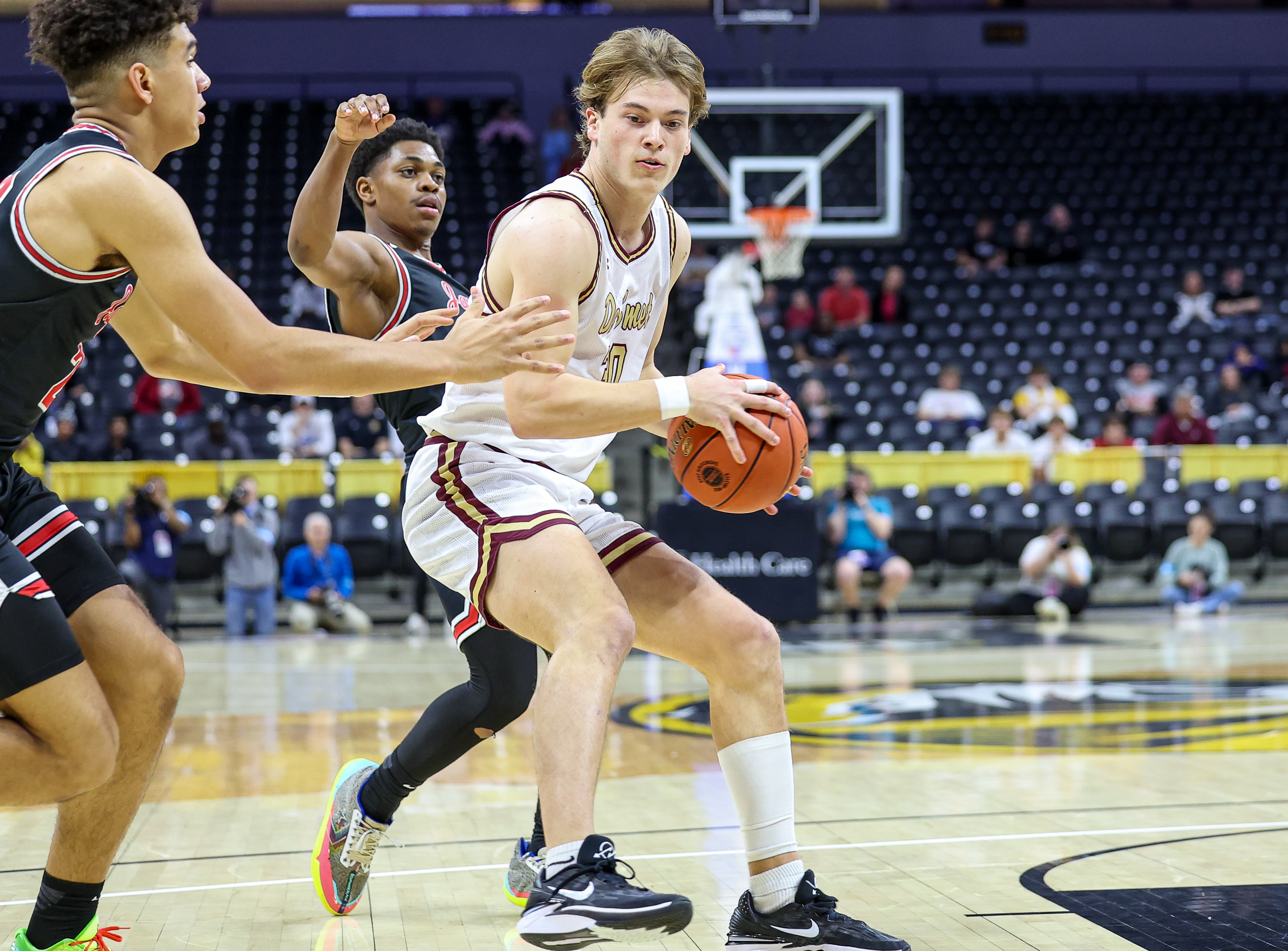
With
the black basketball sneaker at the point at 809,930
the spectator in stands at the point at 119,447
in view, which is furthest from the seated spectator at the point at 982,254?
the black basketball sneaker at the point at 809,930

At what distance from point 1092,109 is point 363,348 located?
770 inches

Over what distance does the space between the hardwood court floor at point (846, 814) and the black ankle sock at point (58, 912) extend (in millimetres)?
302

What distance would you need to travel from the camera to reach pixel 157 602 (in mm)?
10336

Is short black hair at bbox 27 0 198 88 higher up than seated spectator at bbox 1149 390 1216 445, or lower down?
higher up

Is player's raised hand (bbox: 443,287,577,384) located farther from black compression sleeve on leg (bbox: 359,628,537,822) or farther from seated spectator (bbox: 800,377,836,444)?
seated spectator (bbox: 800,377,836,444)

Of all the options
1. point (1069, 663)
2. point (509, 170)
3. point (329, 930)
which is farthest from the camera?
point (509, 170)

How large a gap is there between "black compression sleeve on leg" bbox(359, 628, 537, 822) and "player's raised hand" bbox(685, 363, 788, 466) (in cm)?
89

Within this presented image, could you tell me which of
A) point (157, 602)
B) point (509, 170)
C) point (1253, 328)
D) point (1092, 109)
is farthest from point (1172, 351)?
point (157, 602)

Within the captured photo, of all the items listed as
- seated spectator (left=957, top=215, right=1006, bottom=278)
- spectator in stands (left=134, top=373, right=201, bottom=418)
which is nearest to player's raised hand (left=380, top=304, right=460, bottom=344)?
spectator in stands (left=134, top=373, right=201, bottom=418)

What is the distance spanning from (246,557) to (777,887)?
27.3ft

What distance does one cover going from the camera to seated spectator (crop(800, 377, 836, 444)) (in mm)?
12875

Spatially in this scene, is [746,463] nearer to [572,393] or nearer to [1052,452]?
[572,393]

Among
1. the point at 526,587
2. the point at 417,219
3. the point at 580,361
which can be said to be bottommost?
the point at 526,587

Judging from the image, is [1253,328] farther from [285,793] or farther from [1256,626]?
[285,793]
